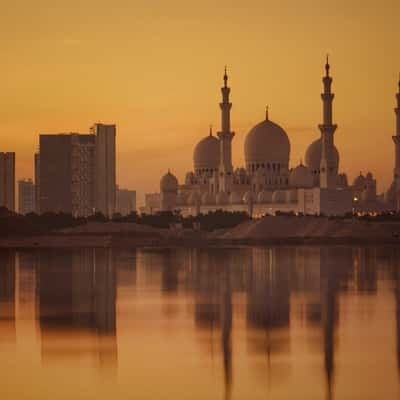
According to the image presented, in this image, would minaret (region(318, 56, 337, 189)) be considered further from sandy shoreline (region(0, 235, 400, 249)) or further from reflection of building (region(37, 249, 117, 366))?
reflection of building (region(37, 249, 117, 366))

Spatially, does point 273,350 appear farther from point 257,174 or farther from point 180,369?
point 257,174

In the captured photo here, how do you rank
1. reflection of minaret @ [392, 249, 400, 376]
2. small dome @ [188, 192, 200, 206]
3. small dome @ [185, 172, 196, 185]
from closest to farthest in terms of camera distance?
reflection of minaret @ [392, 249, 400, 376] → small dome @ [188, 192, 200, 206] → small dome @ [185, 172, 196, 185]

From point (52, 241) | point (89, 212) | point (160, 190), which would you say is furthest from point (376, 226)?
point (89, 212)

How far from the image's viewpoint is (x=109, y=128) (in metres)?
153

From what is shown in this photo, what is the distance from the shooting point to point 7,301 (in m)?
31.9

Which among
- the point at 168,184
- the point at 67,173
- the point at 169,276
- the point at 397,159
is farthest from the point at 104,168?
Result: the point at 169,276

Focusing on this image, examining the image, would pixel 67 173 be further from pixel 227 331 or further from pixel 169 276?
pixel 227 331

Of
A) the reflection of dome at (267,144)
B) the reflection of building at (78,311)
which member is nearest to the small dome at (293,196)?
the reflection of dome at (267,144)

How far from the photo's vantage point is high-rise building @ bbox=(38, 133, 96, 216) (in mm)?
149875

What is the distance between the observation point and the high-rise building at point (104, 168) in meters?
151

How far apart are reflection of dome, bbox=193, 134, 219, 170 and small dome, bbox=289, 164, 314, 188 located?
9708mm

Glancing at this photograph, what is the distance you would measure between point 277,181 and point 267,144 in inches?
148

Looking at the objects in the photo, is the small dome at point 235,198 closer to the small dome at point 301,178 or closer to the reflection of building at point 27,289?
the small dome at point 301,178

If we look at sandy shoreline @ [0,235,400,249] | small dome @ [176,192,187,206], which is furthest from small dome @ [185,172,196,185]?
sandy shoreline @ [0,235,400,249]
